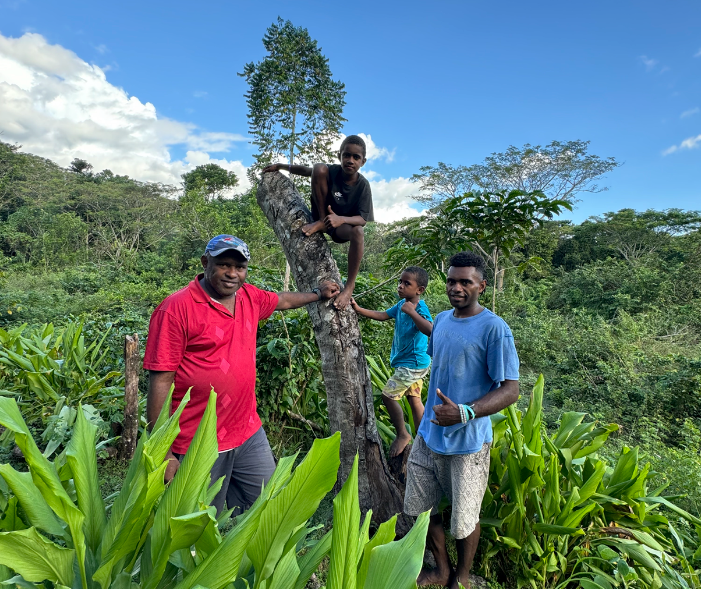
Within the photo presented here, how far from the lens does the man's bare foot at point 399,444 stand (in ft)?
9.78

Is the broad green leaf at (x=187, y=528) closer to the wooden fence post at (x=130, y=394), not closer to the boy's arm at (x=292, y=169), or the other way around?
the boy's arm at (x=292, y=169)

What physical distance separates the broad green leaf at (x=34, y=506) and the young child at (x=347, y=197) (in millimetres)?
1712

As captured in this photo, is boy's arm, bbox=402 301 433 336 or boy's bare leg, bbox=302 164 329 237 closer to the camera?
boy's bare leg, bbox=302 164 329 237

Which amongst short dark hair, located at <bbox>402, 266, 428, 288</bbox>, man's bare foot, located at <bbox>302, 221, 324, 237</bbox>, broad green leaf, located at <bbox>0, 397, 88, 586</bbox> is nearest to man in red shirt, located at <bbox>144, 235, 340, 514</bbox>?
man's bare foot, located at <bbox>302, 221, 324, 237</bbox>

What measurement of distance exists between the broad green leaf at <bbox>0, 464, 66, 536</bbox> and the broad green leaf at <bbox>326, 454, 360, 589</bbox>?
774 mm

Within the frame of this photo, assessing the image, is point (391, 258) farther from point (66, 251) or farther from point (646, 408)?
point (66, 251)

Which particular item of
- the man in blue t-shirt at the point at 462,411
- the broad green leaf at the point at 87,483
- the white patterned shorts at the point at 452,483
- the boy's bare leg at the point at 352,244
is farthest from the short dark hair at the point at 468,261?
the broad green leaf at the point at 87,483

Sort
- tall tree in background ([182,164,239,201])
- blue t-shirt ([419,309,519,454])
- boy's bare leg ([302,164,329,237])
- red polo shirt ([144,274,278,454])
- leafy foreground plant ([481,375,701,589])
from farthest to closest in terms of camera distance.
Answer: tall tree in background ([182,164,239,201]), boy's bare leg ([302,164,329,237]), leafy foreground plant ([481,375,701,589]), blue t-shirt ([419,309,519,454]), red polo shirt ([144,274,278,454])

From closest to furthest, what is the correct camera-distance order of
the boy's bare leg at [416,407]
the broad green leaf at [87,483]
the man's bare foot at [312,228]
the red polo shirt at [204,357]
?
the broad green leaf at [87,483]
the red polo shirt at [204,357]
the man's bare foot at [312,228]
the boy's bare leg at [416,407]

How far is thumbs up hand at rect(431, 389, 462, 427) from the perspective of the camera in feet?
6.16

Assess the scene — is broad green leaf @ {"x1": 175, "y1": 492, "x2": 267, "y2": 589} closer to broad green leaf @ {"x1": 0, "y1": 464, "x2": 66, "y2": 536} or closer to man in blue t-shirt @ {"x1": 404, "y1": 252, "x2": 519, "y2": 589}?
broad green leaf @ {"x1": 0, "y1": 464, "x2": 66, "y2": 536}

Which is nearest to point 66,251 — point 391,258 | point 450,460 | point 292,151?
point 292,151

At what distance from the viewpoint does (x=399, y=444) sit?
3.00 m

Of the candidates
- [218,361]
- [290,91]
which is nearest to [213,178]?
[290,91]
